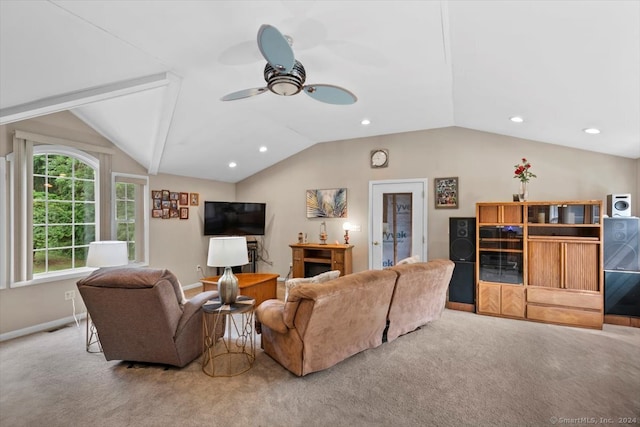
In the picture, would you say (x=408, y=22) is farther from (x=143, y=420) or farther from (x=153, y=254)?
(x=153, y=254)

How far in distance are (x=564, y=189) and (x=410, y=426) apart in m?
4.11

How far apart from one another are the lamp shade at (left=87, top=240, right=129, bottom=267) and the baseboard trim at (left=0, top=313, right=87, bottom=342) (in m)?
1.42

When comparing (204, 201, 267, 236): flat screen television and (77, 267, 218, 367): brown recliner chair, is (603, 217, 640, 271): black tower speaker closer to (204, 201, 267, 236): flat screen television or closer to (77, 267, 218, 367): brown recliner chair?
(77, 267, 218, 367): brown recliner chair

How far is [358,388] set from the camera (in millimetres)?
2543

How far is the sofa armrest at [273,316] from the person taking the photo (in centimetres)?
272

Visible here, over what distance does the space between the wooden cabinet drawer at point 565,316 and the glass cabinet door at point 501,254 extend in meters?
0.39

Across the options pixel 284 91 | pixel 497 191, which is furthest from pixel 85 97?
pixel 497 191

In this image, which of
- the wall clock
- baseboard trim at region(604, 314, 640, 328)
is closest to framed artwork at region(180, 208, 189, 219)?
the wall clock

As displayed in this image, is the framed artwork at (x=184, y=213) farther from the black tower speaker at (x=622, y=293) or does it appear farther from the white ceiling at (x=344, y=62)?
the black tower speaker at (x=622, y=293)

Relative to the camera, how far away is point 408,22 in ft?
7.61

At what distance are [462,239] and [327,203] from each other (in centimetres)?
248

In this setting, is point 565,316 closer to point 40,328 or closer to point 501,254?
point 501,254

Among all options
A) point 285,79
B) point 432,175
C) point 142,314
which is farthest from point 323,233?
point 285,79

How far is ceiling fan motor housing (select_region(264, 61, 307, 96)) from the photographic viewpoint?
2396 mm
